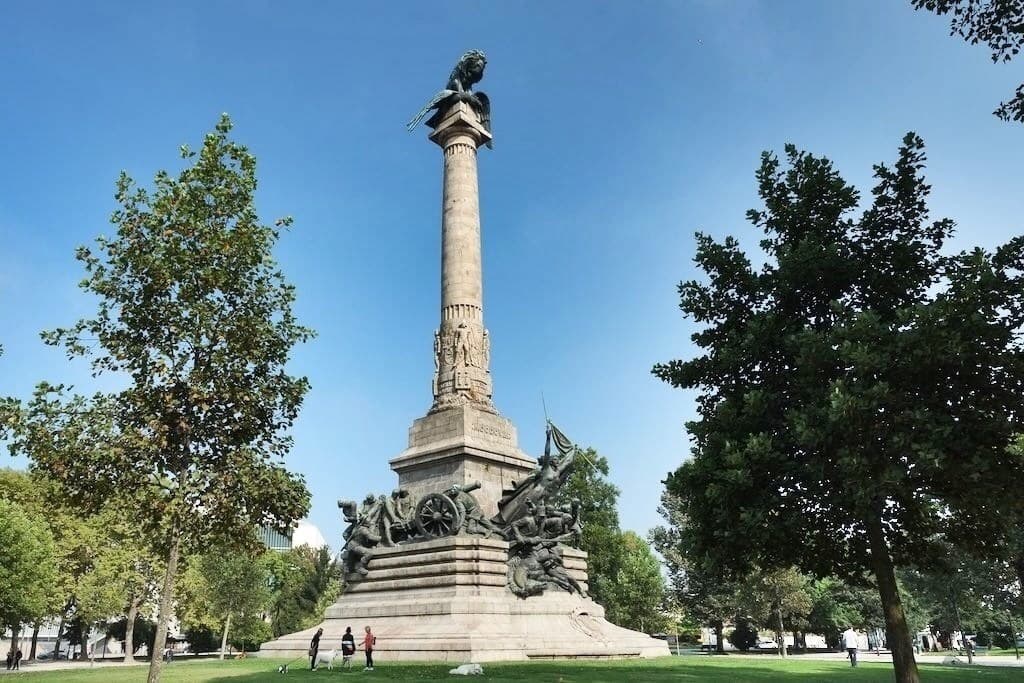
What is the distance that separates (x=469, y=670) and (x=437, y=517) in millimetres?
7447

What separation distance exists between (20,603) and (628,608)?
29.6 meters

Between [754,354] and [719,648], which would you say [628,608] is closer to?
[719,648]

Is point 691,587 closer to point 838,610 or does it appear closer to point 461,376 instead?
point 838,610

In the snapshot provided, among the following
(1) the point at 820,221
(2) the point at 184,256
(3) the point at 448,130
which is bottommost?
(2) the point at 184,256

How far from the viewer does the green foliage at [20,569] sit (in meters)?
34.0

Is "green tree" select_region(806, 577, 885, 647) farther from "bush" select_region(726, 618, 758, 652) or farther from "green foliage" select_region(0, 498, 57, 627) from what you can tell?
"green foliage" select_region(0, 498, 57, 627)

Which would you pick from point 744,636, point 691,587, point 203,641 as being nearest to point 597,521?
point 691,587

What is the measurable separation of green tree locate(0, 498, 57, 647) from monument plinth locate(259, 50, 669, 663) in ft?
60.8

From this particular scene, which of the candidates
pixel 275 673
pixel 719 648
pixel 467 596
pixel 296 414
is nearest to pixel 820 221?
pixel 296 414

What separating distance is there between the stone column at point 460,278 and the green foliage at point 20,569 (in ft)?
71.5

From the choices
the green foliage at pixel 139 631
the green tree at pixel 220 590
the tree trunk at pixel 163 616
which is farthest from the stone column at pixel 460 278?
the green foliage at pixel 139 631

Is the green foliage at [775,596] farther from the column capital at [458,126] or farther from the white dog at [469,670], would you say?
the white dog at [469,670]

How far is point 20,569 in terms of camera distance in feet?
114

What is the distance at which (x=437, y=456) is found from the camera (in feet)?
81.1
